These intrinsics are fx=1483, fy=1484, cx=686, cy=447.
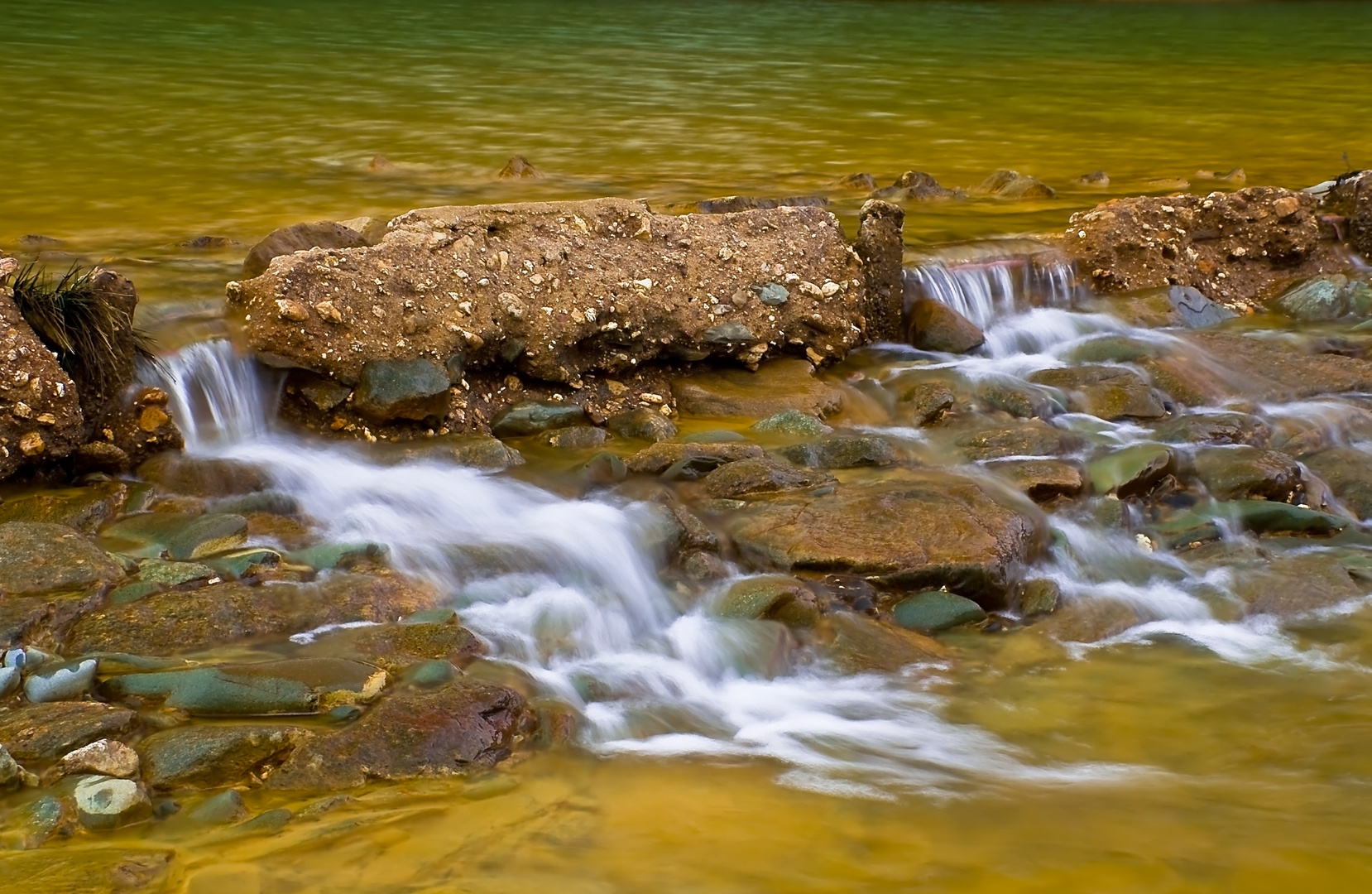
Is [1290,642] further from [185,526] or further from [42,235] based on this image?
[42,235]

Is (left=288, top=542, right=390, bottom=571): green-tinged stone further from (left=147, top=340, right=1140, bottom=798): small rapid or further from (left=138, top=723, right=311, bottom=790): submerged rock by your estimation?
(left=138, top=723, right=311, bottom=790): submerged rock

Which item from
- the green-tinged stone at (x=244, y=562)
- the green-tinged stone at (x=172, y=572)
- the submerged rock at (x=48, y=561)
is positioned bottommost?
the green-tinged stone at (x=244, y=562)

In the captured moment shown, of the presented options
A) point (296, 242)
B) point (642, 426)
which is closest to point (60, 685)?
point (642, 426)

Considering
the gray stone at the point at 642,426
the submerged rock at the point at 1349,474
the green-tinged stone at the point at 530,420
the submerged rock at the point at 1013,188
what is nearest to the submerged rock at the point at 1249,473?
→ the submerged rock at the point at 1349,474

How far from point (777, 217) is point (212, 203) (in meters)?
4.70

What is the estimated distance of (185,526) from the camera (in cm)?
549

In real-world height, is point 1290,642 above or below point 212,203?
below

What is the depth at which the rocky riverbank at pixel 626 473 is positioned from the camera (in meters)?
4.31

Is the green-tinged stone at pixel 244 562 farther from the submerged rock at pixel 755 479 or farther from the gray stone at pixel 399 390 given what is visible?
the submerged rock at pixel 755 479

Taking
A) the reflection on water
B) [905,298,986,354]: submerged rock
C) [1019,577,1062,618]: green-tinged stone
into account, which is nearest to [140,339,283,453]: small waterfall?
the reflection on water

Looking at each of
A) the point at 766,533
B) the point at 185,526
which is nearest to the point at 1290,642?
the point at 766,533

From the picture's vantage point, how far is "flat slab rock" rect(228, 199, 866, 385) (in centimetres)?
657

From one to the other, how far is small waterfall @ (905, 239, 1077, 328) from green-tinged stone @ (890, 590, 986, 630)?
3435 mm

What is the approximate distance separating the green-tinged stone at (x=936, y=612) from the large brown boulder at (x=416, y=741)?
1550mm
